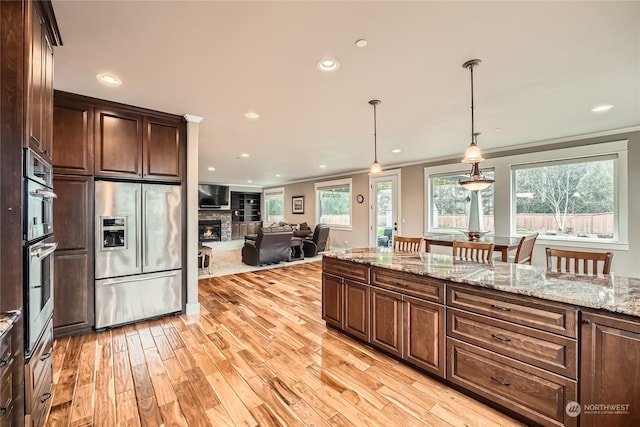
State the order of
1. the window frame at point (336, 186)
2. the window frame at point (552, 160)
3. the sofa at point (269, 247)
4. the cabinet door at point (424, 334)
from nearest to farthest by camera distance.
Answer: the cabinet door at point (424, 334) < the window frame at point (552, 160) < the sofa at point (269, 247) < the window frame at point (336, 186)

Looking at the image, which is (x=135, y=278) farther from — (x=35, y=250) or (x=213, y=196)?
(x=213, y=196)

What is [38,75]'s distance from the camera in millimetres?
1457

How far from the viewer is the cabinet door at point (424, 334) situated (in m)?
2.00

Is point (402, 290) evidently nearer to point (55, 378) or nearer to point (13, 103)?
point (13, 103)

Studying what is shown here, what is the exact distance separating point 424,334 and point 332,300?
1.08 m

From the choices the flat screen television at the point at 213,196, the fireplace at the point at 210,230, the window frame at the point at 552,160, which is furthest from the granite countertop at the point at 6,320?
the flat screen television at the point at 213,196

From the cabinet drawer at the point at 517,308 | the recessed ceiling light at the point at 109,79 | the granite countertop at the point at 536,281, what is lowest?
the cabinet drawer at the point at 517,308

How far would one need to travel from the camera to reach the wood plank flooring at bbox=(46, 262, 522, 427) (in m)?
1.72

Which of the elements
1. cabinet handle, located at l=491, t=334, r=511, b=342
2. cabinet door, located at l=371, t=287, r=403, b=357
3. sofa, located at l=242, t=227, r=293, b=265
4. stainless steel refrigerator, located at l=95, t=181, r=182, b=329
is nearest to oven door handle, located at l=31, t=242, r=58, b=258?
stainless steel refrigerator, located at l=95, t=181, r=182, b=329

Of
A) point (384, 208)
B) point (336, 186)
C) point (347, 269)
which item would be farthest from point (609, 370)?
point (336, 186)

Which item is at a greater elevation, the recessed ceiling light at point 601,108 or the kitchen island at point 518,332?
the recessed ceiling light at point 601,108

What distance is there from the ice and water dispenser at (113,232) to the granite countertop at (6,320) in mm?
2029

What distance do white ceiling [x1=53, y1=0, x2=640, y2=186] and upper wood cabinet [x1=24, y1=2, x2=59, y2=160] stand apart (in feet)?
0.48

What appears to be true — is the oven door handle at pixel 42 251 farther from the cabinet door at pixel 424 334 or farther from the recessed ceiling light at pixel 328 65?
the cabinet door at pixel 424 334
